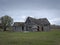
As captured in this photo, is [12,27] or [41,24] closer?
[41,24]

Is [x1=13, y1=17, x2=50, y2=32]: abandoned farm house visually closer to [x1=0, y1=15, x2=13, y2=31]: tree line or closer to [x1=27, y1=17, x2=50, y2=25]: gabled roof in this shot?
[x1=27, y1=17, x2=50, y2=25]: gabled roof

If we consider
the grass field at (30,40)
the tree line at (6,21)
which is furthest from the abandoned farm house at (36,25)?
the grass field at (30,40)

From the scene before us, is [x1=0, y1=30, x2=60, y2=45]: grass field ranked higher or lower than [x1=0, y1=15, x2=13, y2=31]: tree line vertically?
lower

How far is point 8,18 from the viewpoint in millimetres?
79938

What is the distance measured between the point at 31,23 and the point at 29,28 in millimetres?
2332

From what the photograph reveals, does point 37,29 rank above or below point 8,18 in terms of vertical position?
below

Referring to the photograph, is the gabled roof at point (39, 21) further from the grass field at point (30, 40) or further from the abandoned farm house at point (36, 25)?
the grass field at point (30, 40)

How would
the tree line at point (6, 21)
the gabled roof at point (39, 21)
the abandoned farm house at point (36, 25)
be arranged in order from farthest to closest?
the tree line at point (6, 21) → the gabled roof at point (39, 21) → the abandoned farm house at point (36, 25)

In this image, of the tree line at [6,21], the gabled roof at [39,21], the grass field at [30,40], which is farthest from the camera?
the tree line at [6,21]

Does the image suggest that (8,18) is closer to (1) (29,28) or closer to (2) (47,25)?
(1) (29,28)

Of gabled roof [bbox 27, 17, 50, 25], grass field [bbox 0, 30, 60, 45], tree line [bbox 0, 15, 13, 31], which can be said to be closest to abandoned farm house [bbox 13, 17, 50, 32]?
gabled roof [bbox 27, 17, 50, 25]

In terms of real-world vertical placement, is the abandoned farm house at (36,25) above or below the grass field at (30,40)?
above

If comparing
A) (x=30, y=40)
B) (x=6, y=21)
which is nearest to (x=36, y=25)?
(x=6, y=21)

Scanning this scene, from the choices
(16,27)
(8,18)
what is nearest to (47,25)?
(16,27)
